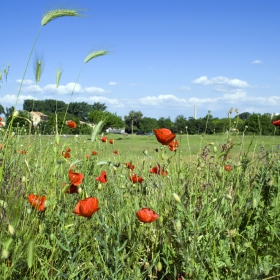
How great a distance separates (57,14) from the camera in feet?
7.06

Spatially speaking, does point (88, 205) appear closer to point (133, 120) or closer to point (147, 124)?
point (147, 124)

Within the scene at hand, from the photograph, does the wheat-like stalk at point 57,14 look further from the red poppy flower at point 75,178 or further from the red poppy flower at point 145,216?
the red poppy flower at point 145,216

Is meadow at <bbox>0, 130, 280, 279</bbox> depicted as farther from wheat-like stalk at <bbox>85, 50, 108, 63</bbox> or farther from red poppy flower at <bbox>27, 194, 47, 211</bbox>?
wheat-like stalk at <bbox>85, 50, 108, 63</bbox>

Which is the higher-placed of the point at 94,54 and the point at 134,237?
the point at 94,54

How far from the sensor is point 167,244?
1941 mm

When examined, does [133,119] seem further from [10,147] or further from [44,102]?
[10,147]

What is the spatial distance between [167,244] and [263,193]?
928 millimetres

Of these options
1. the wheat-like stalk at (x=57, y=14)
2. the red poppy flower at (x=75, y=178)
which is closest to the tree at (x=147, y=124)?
the wheat-like stalk at (x=57, y=14)

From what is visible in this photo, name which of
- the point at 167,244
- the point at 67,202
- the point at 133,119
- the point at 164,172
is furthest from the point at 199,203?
the point at 133,119

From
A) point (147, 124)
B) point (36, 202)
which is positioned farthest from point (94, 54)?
point (147, 124)

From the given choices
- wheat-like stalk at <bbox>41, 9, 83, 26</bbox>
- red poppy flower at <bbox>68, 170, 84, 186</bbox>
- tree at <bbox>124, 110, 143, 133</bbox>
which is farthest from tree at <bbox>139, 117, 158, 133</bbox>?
red poppy flower at <bbox>68, 170, 84, 186</bbox>

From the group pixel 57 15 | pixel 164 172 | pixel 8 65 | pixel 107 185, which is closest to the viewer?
pixel 57 15

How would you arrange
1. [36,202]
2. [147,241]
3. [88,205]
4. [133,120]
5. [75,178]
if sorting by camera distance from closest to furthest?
[88,205] → [36,202] → [75,178] → [147,241] → [133,120]

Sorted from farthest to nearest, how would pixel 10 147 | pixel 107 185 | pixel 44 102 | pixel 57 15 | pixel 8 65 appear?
pixel 44 102 < pixel 10 147 < pixel 107 185 < pixel 8 65 < pixel 57 15
